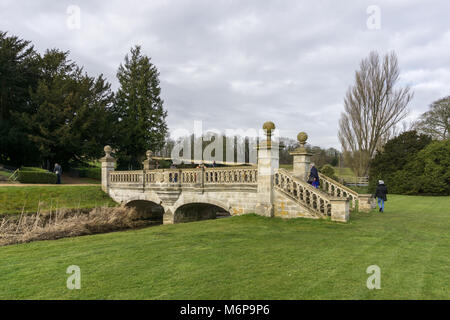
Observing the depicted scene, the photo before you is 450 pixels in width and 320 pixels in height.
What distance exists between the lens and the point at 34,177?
2222 centimetres

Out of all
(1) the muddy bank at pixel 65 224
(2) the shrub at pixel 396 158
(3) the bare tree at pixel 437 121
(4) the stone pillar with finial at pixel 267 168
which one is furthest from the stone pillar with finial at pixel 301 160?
(3) the bare tree at pixel 437 121

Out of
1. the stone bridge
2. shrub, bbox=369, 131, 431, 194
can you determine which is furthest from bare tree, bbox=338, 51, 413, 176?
the stone bridge

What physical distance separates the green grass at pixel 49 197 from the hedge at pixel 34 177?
3.34 metres

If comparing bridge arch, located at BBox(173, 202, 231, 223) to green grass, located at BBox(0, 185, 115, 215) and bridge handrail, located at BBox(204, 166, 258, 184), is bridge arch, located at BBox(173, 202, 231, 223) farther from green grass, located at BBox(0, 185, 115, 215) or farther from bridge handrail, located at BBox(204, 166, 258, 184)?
green grass, located at BBox(0, 185, 115, 215)

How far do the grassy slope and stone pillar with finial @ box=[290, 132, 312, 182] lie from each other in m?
4.20

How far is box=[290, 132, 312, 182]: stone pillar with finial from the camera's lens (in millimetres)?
12953

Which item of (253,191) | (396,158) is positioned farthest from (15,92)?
(396,158)

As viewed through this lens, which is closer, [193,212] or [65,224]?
[65,224]

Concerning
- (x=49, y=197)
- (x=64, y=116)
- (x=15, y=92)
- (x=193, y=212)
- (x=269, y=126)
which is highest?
(x=15, y=92)

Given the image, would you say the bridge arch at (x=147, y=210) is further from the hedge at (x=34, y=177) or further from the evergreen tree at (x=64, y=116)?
the evergreen tree at (x=64, y=116)

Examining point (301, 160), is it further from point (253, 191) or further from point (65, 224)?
point (65, 224)

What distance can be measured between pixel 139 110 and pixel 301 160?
26883 mm

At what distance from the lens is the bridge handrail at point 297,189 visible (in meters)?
10.9
